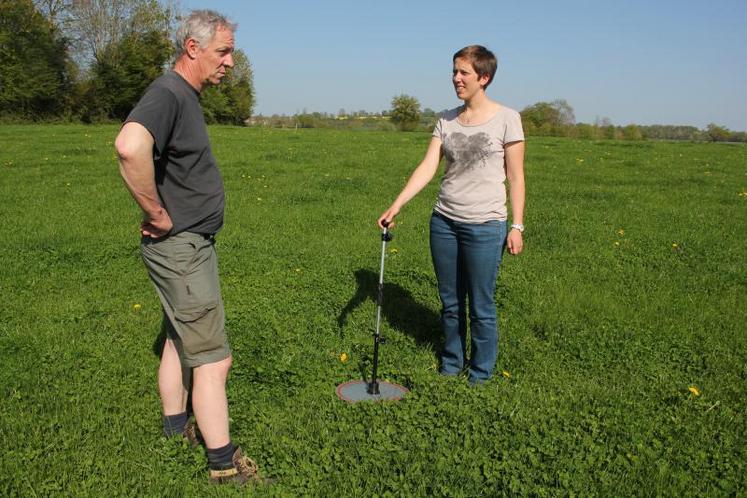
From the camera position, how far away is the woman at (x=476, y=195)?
181 inches

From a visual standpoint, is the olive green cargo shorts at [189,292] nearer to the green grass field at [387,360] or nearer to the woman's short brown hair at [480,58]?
the green grass field at [387,360]

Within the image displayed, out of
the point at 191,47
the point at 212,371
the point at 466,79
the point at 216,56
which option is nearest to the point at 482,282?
the point at 466,79

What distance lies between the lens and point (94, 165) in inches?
626

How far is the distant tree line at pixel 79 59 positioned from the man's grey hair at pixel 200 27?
3774cm

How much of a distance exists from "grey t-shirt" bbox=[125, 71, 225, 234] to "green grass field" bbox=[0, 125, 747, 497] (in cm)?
151

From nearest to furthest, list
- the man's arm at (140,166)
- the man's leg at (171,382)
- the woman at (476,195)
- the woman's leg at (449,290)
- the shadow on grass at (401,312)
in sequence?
the man's arm at (140,166), the man's leg at (171,382), the woman at (476,195), the woman's leg at (449,290), the shadow on grass at (401,312)

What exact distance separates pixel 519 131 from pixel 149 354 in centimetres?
354

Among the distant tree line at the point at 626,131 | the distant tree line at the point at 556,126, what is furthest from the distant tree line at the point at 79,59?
the distant tree line at the point at 626,131

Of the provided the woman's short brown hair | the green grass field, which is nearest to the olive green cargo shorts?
the green grass field

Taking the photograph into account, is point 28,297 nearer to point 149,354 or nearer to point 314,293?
point 149,354

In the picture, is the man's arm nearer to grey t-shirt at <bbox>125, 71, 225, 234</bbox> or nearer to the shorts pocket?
grey t-shirt at <bbox>125, 71, 225, 234</bbox>

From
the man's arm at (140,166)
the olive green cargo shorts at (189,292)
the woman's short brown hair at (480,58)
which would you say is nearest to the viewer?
the man's arm at (140,166)

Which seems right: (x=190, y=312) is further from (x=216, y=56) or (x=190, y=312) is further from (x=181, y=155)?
(x=216, y=56)

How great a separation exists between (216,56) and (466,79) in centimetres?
192
